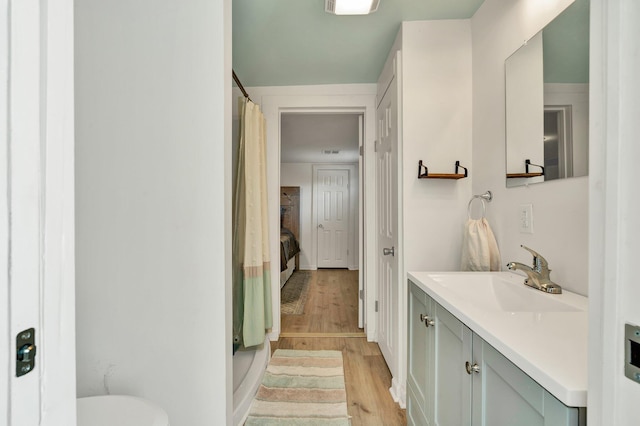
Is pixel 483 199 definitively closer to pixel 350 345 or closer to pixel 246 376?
pixel 350 345

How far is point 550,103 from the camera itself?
1146mm

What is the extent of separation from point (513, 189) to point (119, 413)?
1733 millimetres

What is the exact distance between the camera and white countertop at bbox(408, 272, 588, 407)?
530 mm

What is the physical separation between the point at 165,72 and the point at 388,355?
2.23 meters

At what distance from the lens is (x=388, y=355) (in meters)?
2.15

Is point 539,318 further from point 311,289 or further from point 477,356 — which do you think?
point 311,289

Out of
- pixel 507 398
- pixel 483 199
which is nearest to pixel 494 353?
pixel 507 398

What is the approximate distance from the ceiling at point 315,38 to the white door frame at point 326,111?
0.11m

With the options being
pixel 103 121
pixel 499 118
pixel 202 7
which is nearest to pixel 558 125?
pixel 499 118
